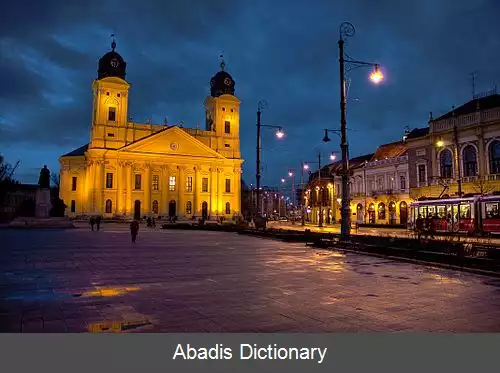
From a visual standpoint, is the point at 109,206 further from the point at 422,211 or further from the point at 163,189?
the point at 422,211

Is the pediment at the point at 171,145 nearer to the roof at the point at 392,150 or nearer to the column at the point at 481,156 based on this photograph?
the roof at the point at 392,150

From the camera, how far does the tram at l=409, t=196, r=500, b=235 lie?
29.4m

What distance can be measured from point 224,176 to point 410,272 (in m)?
78.5

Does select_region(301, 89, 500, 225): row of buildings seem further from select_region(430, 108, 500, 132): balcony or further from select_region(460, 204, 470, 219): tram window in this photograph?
select_region(460, 204, 470, 219): tram window

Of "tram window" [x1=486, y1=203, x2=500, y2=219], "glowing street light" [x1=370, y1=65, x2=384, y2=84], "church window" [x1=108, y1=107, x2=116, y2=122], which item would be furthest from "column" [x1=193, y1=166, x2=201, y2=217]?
"glowing street light" [x1=370, y1=65, x2=384, y2=84]

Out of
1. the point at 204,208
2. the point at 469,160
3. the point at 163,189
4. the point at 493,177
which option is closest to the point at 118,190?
the point at 163,189

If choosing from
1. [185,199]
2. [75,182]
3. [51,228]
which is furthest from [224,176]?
[51,228]

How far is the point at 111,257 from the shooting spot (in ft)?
48.8

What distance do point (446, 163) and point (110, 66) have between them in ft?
213

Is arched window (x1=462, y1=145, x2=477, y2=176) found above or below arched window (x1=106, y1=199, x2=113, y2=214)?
above

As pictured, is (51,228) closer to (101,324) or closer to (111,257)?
(111,257)

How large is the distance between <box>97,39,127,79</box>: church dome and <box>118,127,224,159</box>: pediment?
1459 cm

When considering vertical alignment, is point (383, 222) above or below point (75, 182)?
below

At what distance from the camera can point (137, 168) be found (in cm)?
8019
